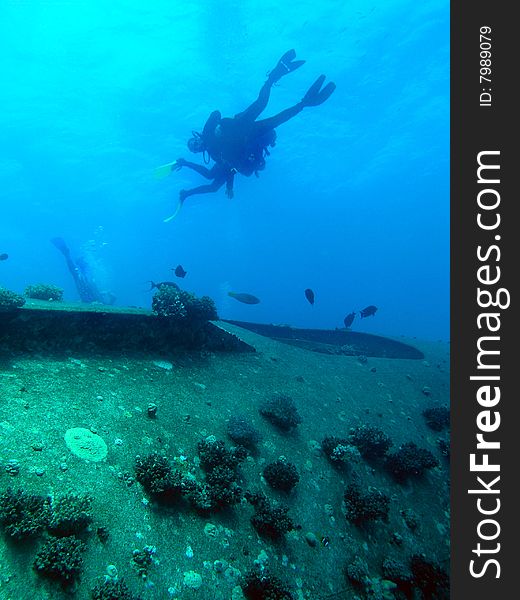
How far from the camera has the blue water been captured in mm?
31141

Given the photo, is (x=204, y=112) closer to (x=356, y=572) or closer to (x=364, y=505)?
(x=364, y=505)

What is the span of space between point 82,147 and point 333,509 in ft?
205

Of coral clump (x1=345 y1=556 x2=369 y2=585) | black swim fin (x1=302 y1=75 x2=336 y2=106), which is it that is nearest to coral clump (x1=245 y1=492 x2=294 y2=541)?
coral clump (x1=345 y1=556 x2=369 y2=585)

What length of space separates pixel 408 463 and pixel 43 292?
12940 mm

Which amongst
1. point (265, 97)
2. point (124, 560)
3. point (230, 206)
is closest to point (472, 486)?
point (124, 560)

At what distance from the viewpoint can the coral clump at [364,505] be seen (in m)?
6.17

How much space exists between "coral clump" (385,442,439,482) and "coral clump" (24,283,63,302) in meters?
12.0

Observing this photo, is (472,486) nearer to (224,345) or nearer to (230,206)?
(224,345)

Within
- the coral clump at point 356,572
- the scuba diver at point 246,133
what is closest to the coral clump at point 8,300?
the coral clump at point 356,572

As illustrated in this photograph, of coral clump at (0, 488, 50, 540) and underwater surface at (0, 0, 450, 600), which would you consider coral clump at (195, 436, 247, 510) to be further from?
coral clump at (0, 488, 50, 540)

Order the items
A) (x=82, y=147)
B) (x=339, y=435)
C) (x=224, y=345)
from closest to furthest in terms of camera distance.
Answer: (x=339, y=435)
(x=224, y=345)
(x=82, y=147)

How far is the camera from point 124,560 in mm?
4008

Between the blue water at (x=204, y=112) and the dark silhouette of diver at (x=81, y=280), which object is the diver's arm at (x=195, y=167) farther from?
the blue water at (x=204, y=112)

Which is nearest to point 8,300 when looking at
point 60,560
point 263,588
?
point 60,560
